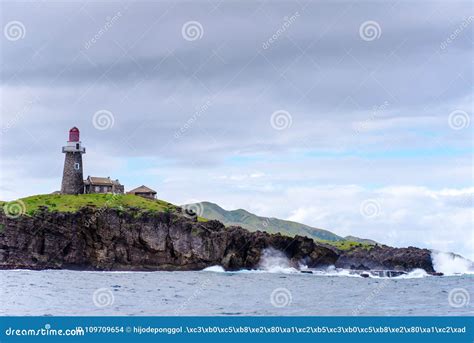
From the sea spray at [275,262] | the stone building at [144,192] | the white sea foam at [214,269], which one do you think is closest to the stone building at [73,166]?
the stone building at [144,192]

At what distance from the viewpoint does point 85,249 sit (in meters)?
144

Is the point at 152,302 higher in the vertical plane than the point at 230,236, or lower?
lower

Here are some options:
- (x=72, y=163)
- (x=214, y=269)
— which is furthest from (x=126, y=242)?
(x=72, y=163)

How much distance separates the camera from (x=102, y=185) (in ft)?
584

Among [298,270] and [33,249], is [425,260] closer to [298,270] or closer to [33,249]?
[298,270]

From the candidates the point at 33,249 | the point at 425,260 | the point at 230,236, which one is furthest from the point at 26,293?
the point at 425,260

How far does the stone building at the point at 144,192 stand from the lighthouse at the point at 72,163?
74.0 feet

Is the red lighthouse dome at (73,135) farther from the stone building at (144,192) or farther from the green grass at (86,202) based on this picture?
the stone building at (144,192)

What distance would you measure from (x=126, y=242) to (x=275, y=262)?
3295 cm

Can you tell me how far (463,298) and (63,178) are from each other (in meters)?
110

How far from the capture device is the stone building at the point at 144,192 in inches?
7323

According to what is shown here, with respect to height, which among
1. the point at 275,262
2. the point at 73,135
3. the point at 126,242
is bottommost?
the point at 275,262

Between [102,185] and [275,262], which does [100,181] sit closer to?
[102,185]
